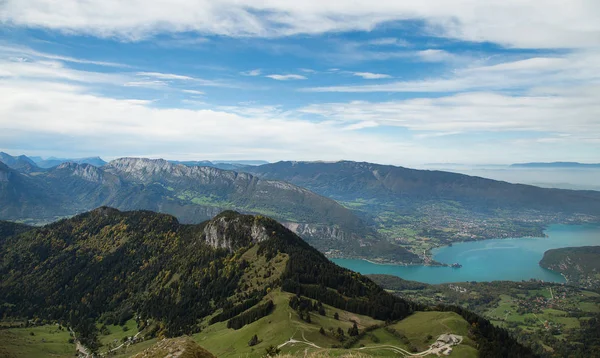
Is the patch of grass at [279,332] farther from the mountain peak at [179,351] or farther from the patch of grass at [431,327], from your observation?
the mountain peak at [179,351]

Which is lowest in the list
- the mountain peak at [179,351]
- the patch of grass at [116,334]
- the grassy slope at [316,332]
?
the patch of grass at [116,334]

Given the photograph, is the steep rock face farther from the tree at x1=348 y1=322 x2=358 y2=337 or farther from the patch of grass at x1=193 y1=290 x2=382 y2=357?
the tree at x1=348 y1=322 x2=358 y2=337

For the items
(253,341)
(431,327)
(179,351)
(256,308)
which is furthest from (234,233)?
(179,351)

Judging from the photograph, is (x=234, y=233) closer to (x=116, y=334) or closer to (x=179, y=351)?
(x=116, y=334)

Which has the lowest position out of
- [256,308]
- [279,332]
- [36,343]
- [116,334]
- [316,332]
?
[116,334]

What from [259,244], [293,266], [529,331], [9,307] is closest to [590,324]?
[529,331]

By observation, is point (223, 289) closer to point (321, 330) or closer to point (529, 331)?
point (321, 330)

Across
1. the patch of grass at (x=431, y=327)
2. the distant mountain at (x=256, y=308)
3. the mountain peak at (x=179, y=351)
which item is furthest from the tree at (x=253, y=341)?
the mountain peak at (x=179, y=351)

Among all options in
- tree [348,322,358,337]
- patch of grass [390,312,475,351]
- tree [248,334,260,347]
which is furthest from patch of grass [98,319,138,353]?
patch of grass [390,312,475,351]
